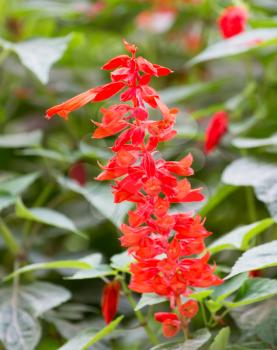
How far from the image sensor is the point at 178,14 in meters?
1.62

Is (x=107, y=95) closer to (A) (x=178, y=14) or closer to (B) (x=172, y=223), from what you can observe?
(B) (x=172, y=223)

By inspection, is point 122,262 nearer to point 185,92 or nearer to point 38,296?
point 38,296

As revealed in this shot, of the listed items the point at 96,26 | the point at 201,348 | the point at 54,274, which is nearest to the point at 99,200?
the point at 54,274

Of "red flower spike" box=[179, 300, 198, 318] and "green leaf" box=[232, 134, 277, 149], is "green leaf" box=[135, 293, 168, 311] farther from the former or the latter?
"green leaf" box=[232, 134, 277, 149]

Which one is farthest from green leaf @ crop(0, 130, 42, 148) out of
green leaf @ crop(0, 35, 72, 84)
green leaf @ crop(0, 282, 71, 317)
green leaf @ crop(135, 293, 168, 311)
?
green leaf @ crop(135, 293, 168, 311)

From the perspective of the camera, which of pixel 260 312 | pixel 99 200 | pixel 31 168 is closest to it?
pixel 260 312

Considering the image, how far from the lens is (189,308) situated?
0.67 meters

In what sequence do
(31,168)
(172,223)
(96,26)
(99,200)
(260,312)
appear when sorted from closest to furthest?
(172,223), (260,312), (99,200), (31,168), (96,26)

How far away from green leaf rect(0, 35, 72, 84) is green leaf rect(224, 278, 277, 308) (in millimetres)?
439

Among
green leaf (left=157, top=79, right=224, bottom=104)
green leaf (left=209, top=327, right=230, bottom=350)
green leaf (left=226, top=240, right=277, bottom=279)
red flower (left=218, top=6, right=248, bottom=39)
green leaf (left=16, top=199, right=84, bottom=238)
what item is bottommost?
green leaf (left=209, top=327, right=230, bottom=350)

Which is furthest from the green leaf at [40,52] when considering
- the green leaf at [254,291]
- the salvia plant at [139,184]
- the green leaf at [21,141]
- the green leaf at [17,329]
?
the green leaf at [254,291]

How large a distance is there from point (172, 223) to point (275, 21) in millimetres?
524

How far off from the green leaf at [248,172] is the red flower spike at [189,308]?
0.86ft

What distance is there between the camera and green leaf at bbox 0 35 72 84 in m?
1.04
